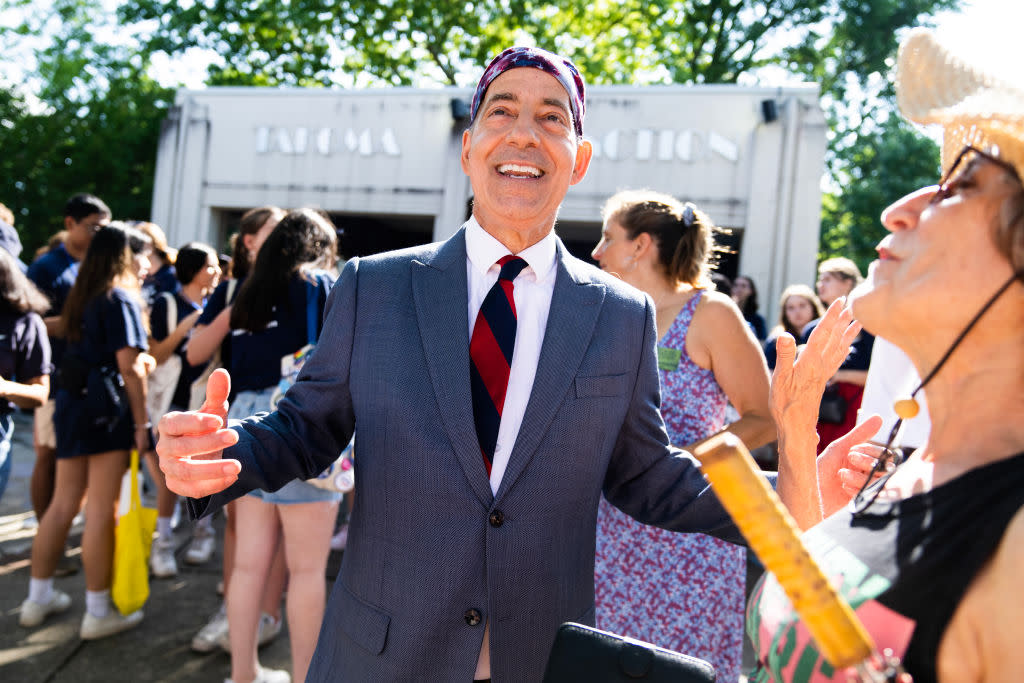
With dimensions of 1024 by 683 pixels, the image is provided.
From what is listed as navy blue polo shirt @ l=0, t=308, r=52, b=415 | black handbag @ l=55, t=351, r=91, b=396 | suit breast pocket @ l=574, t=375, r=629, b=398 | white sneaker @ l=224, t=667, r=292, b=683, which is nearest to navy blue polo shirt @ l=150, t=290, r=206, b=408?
black handbag @ l=55, t=351, r=91, b=396

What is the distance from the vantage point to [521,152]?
6.28 ft

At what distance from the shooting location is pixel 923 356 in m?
1.08

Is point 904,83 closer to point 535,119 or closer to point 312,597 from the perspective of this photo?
Answer: point 535,119

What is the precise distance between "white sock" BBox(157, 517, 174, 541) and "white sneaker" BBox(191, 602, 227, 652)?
1.24 metres

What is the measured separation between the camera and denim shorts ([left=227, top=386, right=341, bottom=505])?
124 inches

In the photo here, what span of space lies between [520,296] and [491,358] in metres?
0.20

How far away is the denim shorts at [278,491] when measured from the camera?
3.14 meters

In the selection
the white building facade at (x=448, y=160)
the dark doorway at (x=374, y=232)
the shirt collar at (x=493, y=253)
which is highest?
the white building facade at (x=448, y=160)

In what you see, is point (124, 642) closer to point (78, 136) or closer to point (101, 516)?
point (101, 516)

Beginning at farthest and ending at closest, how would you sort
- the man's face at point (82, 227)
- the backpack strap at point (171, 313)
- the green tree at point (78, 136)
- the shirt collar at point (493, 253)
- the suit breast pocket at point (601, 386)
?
the green tree at point (78, 136), the man's face at point (82, 227), the backpack strap at point (171, 313), the shirt collar at point (493, 253), the suit breast pocket at point (601, 386)

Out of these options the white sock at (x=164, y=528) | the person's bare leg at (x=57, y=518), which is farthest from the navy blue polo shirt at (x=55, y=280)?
the person's bare leg at (x=57, y=518)

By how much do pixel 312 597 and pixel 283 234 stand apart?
5.16ft

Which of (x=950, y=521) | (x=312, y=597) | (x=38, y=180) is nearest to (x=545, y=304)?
(x=950, y=521)

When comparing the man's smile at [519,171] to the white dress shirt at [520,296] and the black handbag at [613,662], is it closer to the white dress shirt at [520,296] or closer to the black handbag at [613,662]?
the white dress shirt at [520,296]
